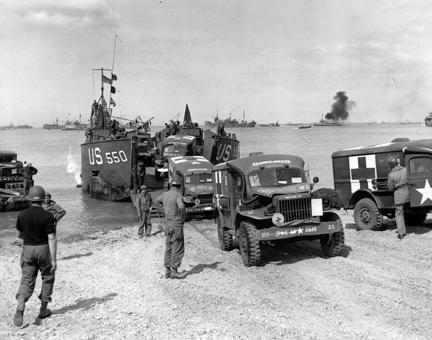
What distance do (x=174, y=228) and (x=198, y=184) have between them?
33.1ft

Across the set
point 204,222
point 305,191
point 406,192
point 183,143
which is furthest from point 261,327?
point 183,143

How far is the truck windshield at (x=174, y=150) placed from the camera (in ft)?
90.0

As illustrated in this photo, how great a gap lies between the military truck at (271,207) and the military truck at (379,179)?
9.44ft

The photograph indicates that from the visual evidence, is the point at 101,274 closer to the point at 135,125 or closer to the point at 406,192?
the point at 406,192

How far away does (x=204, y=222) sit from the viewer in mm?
17547

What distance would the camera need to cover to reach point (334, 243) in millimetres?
10320

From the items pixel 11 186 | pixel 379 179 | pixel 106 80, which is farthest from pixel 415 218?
pixel 106 80

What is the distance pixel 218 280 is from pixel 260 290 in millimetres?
1000

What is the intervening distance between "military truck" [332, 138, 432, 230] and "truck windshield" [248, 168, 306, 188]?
2999 millimetres

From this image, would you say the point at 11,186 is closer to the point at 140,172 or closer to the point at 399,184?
the point at 140,172

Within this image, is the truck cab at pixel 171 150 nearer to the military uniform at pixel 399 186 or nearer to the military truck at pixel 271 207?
the military truck at pixel 271 207

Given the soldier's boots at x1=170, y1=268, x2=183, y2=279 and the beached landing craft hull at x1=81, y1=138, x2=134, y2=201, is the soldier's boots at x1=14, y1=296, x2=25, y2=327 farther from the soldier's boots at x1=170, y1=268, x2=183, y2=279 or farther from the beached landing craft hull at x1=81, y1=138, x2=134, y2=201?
the beached landing craft hull at x1=81, y1=138, x2=134, y2=201

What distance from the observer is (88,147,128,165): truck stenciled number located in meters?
28.2

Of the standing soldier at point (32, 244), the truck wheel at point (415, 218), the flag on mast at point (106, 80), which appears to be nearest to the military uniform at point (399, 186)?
the truck wheel at point (415, 218)
